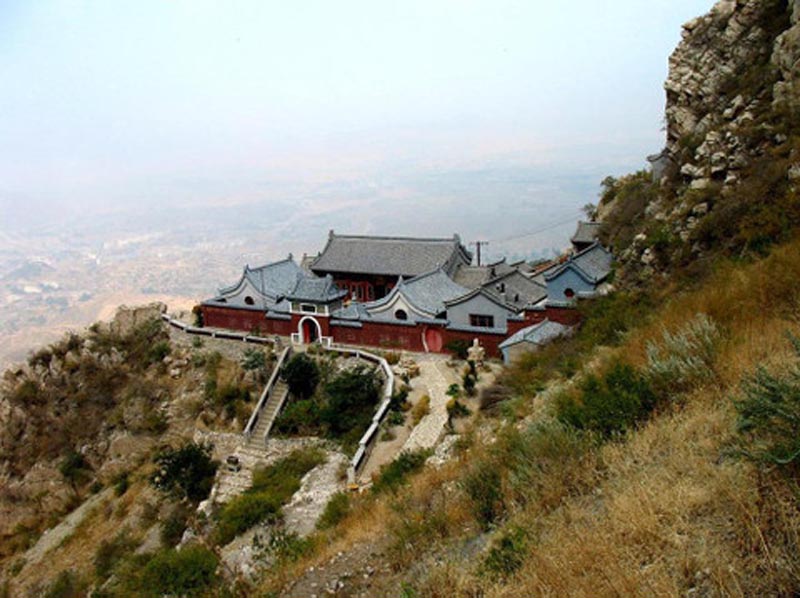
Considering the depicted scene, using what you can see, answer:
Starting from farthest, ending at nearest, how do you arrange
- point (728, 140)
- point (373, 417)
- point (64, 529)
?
point (64, 529) → point (373, 417) → point (728, 140)

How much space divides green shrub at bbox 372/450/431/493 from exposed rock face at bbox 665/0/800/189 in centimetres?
913

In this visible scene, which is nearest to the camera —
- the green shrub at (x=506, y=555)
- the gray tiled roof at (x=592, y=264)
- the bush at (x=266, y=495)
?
the green shrub at (x=506, y=555)

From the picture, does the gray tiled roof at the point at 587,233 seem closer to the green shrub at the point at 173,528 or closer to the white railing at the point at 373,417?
the white railing at the point at 373,417

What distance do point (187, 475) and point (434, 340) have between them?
9139 millimetres

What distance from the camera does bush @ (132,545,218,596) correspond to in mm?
9031

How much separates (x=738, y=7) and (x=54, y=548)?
2615cm

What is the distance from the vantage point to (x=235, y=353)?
22.3 metres

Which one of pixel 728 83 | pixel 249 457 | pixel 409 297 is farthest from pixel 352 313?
pixel 728 83

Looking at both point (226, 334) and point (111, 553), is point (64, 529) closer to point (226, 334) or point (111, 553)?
point (111, 553)

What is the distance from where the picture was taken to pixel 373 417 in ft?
54.2

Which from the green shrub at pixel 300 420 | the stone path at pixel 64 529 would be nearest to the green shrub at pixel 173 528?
the green shrub at pixel 300 420

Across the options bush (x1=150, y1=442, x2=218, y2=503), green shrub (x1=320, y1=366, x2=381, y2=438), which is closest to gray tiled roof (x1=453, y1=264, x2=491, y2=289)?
green shrub (x1=320, y1=366, x2=381, y2=438)

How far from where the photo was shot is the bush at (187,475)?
16.7 m

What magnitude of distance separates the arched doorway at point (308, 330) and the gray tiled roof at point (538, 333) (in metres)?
7.50
